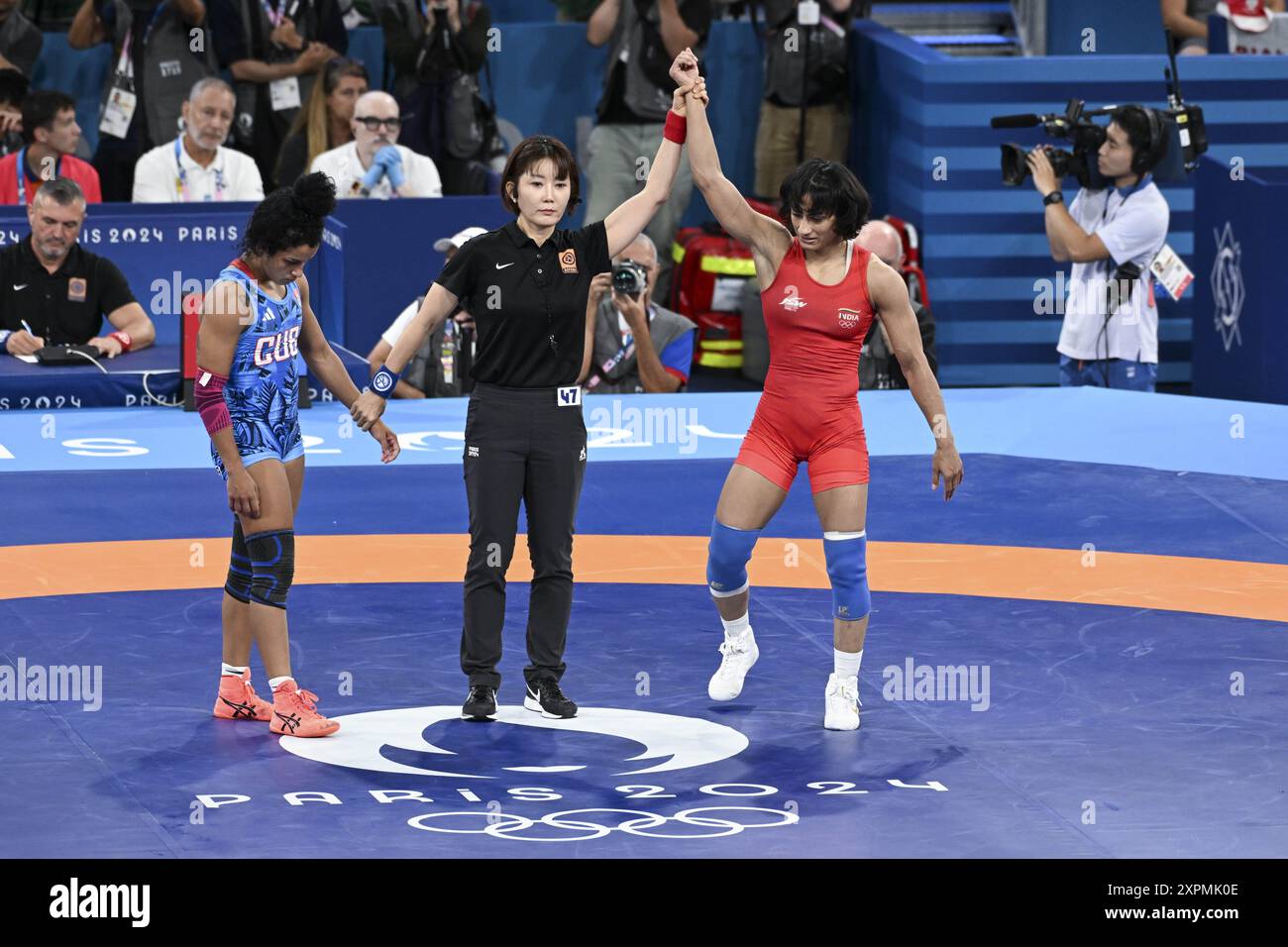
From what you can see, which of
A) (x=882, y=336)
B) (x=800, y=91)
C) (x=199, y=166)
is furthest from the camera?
(x=800, y=91)

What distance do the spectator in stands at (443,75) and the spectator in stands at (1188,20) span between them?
462cm

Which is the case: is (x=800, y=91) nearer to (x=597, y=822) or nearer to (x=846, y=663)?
(x=846, y=663)

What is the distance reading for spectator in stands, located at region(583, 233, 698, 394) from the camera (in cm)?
1063

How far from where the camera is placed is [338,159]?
1243cm

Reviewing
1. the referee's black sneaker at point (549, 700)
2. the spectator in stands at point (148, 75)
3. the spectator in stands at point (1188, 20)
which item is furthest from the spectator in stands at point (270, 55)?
the referee's black sneaker at point (549, 700)

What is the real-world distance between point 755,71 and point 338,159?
11.6 feet

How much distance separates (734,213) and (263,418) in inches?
59.2

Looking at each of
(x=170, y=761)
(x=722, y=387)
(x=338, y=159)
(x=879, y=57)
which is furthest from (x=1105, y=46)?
(x=170, y=761)

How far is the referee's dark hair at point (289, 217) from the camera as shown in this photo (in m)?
6.15

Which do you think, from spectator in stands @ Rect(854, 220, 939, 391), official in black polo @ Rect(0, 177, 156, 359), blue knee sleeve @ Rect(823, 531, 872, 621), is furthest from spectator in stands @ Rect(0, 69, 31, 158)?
blue knee sleeve @ Rect(823, 531, 872, 621)

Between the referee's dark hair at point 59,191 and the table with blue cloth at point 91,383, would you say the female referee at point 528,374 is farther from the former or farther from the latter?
the referee's dark hair at point 59,191

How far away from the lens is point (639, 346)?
10.8 meters

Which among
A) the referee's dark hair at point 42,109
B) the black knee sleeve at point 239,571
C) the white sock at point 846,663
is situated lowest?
the white sock at point 846,663

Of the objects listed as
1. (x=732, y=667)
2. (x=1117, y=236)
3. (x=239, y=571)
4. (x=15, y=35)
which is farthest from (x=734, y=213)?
(x=15, y=35)
